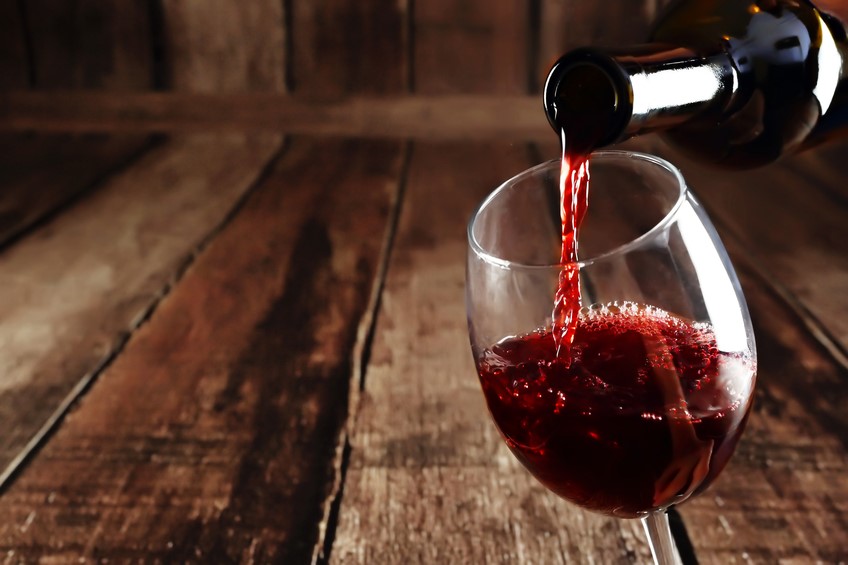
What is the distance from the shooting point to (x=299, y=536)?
0.70 metres

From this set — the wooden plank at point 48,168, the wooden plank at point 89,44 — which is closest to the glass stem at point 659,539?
the wooden plank at point 48,168

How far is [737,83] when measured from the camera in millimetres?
670

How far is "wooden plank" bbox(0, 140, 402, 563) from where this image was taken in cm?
71

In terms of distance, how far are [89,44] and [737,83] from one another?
67.8 inches

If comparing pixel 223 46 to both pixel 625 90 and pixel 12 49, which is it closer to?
pixel 12 49

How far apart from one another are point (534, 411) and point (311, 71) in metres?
1.65

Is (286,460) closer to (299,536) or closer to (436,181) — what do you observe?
(299,536)

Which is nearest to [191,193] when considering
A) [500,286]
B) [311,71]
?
[311,71]

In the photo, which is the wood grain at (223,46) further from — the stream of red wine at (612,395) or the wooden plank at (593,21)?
the stream of red wine at (612,395)

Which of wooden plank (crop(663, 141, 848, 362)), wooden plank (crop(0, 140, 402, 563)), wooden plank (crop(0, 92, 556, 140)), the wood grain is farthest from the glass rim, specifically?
the wood grain

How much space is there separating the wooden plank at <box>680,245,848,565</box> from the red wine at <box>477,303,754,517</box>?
135 millimetres

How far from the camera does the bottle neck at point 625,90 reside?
1.67 feet

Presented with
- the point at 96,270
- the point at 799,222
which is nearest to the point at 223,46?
the point at 96,270

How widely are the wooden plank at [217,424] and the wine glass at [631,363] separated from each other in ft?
0.74
